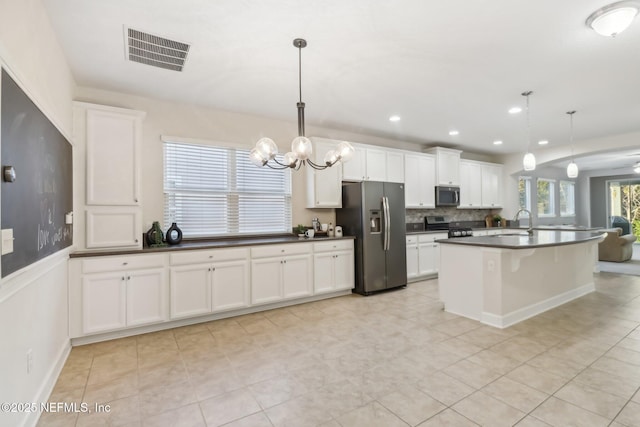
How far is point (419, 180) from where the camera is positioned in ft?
19.7

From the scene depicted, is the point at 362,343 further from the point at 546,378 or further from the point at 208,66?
the point at 208,66

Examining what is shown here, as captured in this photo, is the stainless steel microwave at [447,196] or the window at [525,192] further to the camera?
the window at [525,192]

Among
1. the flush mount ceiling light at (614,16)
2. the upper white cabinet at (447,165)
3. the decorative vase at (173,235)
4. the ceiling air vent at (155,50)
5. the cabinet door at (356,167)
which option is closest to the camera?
the flush mount ceiling light at (614,16)

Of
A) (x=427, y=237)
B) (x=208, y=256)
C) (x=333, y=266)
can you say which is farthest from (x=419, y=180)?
(x=208, y=256)

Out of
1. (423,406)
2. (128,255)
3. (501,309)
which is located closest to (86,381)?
(128,255)

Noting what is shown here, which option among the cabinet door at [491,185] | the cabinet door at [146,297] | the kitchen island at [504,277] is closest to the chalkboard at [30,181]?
the cabinet door at [146,297]

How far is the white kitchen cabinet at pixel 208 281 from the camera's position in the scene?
344 cm

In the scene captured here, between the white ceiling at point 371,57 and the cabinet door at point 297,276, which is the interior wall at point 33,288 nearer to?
the white ceiling at point 371,57

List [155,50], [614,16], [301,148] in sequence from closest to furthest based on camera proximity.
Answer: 1. [614,16]
2. [301,148]
3. [155,50]

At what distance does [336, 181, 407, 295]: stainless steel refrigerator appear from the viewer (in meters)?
4.70

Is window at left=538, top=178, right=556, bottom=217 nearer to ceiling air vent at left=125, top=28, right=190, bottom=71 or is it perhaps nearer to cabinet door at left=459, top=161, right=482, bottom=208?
cabinet door at left=459, top=161, right=482, bottom=208

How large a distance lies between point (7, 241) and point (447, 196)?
646cm

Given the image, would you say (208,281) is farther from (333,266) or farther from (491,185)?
(491,185)

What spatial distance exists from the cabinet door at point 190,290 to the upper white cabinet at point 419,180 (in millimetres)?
3768
